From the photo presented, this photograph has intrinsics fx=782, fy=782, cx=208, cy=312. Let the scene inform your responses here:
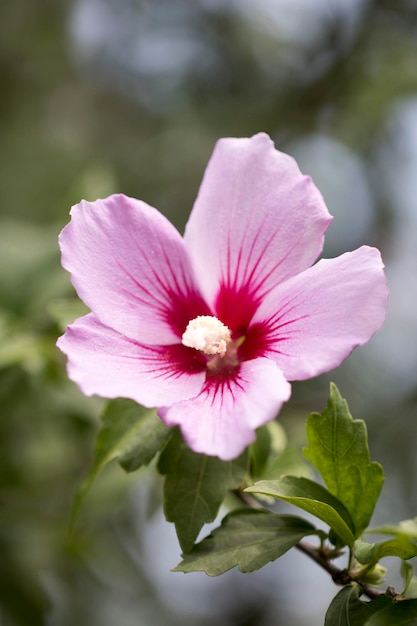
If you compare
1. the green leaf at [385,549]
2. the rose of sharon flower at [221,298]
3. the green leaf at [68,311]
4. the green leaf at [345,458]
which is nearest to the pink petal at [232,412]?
the rose of sharon flower at [221,298]

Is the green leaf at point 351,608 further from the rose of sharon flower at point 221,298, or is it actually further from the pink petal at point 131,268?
the pink petal at point 131,268

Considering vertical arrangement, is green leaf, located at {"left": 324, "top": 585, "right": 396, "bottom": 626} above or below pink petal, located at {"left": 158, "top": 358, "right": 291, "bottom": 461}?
below

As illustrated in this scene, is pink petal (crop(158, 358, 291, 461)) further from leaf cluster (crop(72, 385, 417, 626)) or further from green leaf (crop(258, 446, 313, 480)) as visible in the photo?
green leaf (crop(258, 446, 313, 480))

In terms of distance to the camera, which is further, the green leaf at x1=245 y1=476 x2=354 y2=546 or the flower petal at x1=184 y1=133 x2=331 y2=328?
the flower petal at x1=184 y1=133 x2=331 y2=328

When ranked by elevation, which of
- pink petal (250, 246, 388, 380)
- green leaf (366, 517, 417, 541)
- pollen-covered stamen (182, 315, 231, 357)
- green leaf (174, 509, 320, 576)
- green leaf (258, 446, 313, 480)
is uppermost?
pink petal (250, 246, 388, 380)

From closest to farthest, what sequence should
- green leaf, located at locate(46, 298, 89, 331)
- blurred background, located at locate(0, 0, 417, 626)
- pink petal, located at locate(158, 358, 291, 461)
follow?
1. pink petal, located at locate(158, 358, 291, 461)
2. green leaf, located at locate(46, 298, 89, 331)
3. blurred background, located at locate(0, 0, 417, 626)

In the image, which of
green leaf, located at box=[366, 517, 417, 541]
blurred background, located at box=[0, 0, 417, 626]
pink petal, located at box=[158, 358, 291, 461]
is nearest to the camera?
green leaf, located at box=[366, 517, 417, 541]

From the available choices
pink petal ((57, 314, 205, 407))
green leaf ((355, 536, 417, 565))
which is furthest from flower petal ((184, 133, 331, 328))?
green leaf ((355, 536, 417, 565))
